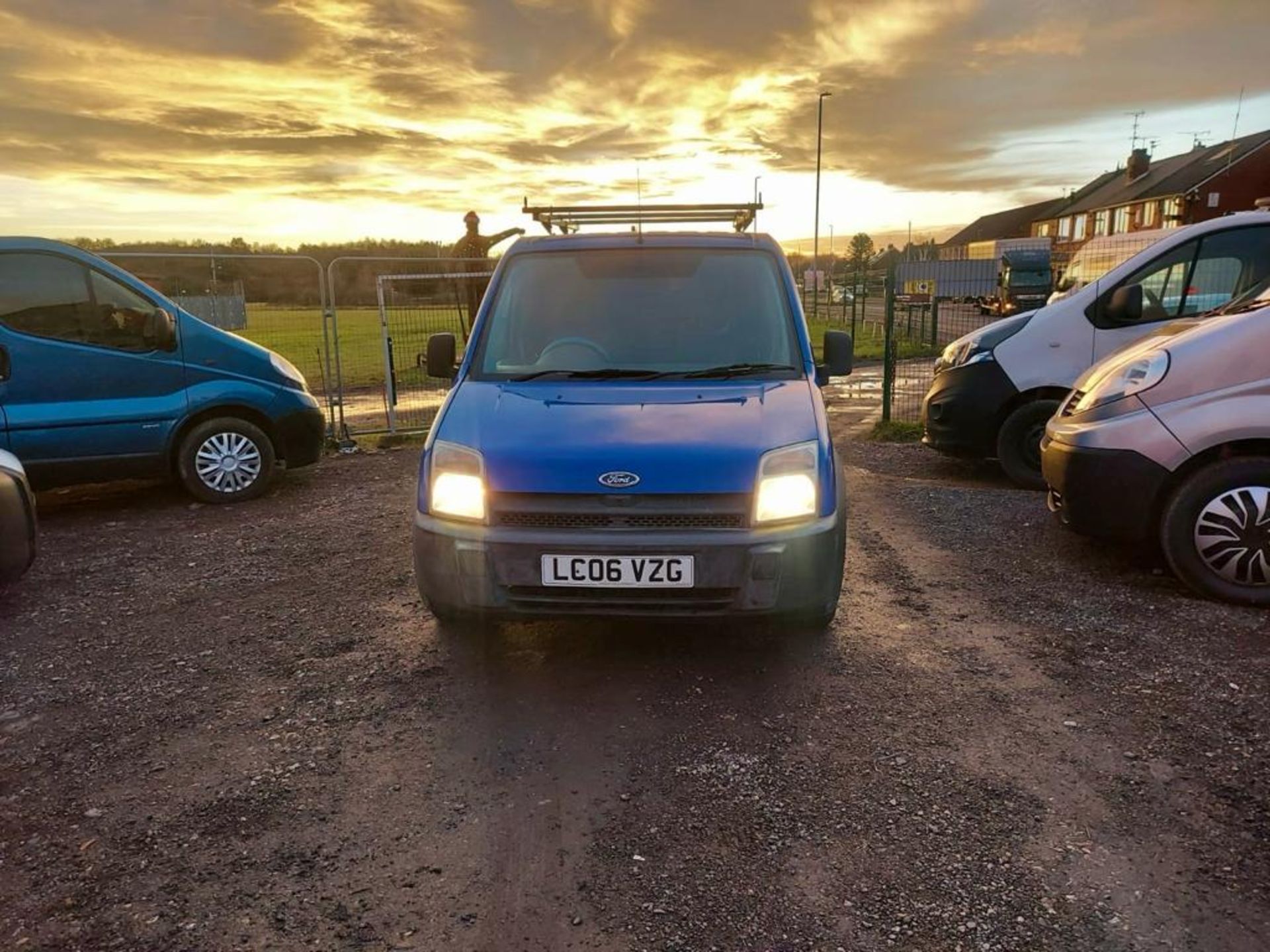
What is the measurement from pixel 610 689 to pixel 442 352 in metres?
2.20

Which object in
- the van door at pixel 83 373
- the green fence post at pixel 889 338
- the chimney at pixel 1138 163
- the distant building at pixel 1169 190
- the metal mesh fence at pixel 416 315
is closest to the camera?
the van door at pixel 83 373

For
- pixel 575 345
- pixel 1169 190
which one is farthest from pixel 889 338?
pixel 1169 190

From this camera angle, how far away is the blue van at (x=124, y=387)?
641 centimetres

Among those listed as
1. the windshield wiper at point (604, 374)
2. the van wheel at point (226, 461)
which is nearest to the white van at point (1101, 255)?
the windshield wiper at point (604, 374)

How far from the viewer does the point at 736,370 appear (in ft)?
13.8

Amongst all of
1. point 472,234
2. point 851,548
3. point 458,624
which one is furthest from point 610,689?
point 472,234

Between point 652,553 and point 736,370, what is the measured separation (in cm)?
128

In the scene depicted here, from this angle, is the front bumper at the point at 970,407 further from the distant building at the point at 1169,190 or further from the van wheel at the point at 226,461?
the distant building at the point at 1169,190

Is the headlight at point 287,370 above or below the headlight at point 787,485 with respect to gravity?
above

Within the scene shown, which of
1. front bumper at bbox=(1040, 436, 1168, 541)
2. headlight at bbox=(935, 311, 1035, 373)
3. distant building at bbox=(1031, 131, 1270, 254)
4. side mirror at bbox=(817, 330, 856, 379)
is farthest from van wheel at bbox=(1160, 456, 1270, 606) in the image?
distant building at bbox=(1031, 131, 1270, 254)

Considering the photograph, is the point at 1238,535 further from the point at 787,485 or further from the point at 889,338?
the point at 889,338

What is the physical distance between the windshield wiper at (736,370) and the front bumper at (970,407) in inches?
141

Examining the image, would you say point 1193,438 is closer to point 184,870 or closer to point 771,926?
point 771,926

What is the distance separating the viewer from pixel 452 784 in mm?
2980
